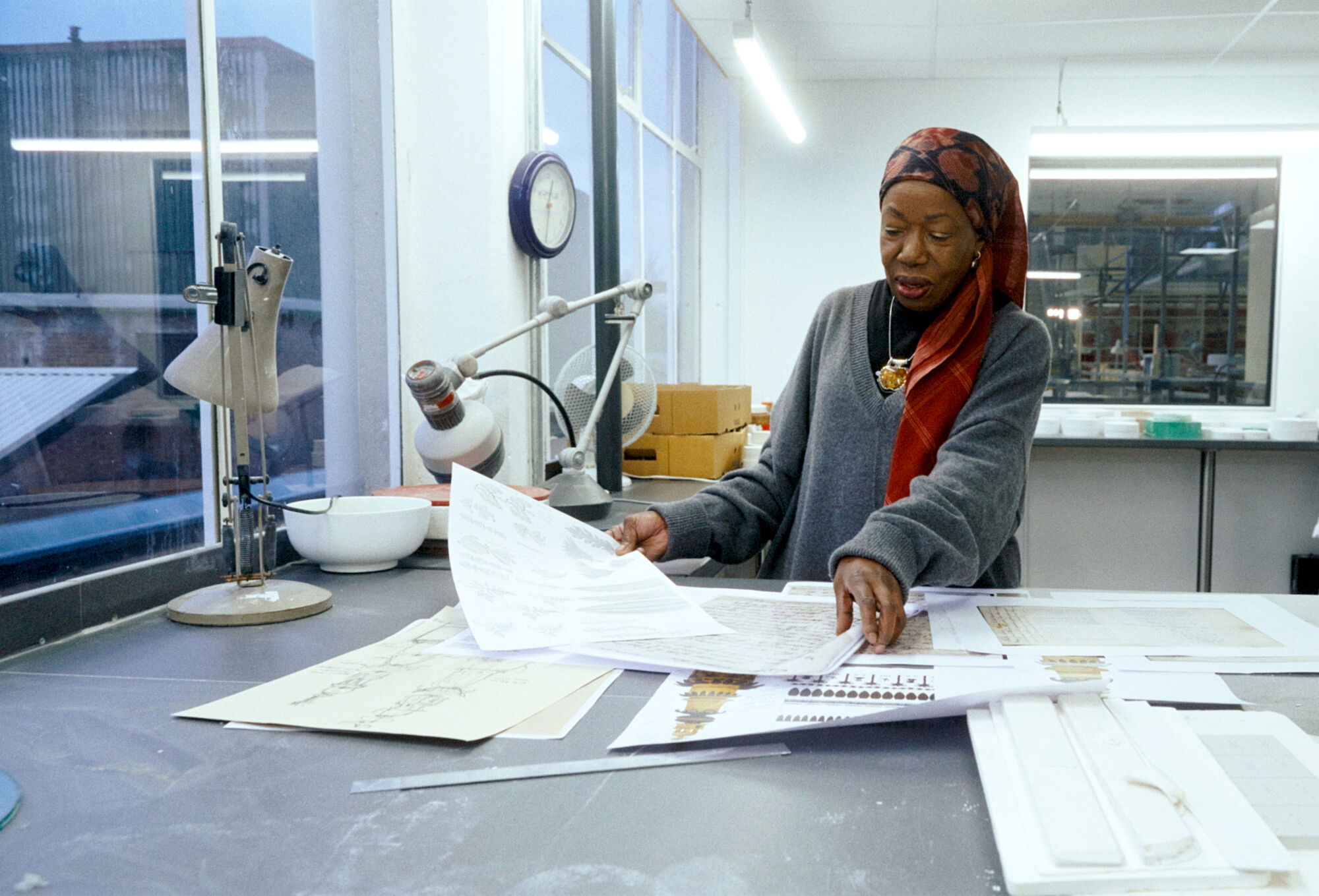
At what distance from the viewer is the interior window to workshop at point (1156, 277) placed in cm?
545

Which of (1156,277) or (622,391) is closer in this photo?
(622,391)

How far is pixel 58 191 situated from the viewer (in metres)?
1.17

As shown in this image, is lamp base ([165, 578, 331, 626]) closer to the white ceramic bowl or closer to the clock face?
the white ceramic bowl

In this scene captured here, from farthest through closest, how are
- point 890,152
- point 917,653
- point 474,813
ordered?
point 890,152
point 917,653
point 474,813

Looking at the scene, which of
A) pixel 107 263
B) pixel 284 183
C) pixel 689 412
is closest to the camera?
pixel 107 263

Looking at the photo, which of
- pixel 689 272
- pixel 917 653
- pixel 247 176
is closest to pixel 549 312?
pixel 247 176

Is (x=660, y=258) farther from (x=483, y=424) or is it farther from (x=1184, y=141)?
(x=483, y=424)

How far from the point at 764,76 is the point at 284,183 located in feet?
9.57

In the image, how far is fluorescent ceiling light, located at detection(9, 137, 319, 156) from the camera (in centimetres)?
114

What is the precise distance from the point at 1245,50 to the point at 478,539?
213 inches

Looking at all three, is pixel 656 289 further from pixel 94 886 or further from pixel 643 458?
pixel 94 886

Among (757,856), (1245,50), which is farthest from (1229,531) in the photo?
(757,856)

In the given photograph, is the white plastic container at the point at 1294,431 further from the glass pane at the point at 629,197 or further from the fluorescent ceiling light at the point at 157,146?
the fluorescent ceiling light at the point at 157,146

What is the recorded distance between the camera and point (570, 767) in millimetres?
639
